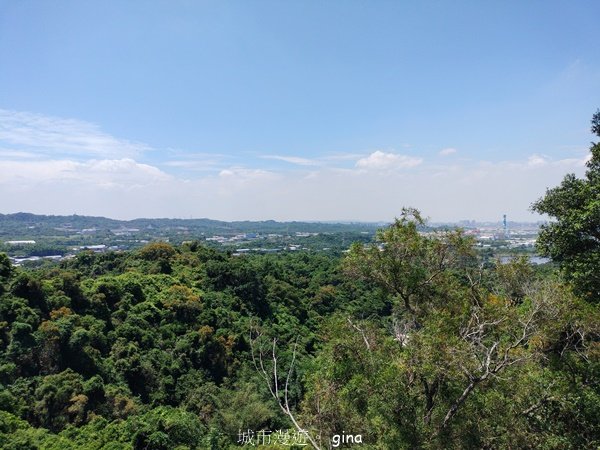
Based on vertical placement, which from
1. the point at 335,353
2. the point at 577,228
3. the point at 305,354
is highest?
the point at 577,228

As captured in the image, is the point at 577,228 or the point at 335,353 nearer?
the point at 335,353

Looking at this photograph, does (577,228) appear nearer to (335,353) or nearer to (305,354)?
(335,353)

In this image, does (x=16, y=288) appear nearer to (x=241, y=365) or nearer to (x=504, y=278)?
(x=241, y=365)

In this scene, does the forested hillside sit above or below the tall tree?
below

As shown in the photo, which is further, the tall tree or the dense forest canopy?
the tall tree

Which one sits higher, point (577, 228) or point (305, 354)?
point (577, 228)

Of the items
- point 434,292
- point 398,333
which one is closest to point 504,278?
point 434,292

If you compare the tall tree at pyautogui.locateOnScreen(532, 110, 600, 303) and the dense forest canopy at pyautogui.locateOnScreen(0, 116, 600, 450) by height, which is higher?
the tall tree at pyautogui.locateOnScreen(532, 110, 600, 303)

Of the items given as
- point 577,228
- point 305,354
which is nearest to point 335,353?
point 577,228

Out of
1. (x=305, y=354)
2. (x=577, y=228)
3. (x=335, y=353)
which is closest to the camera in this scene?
(x=335, y=353)
